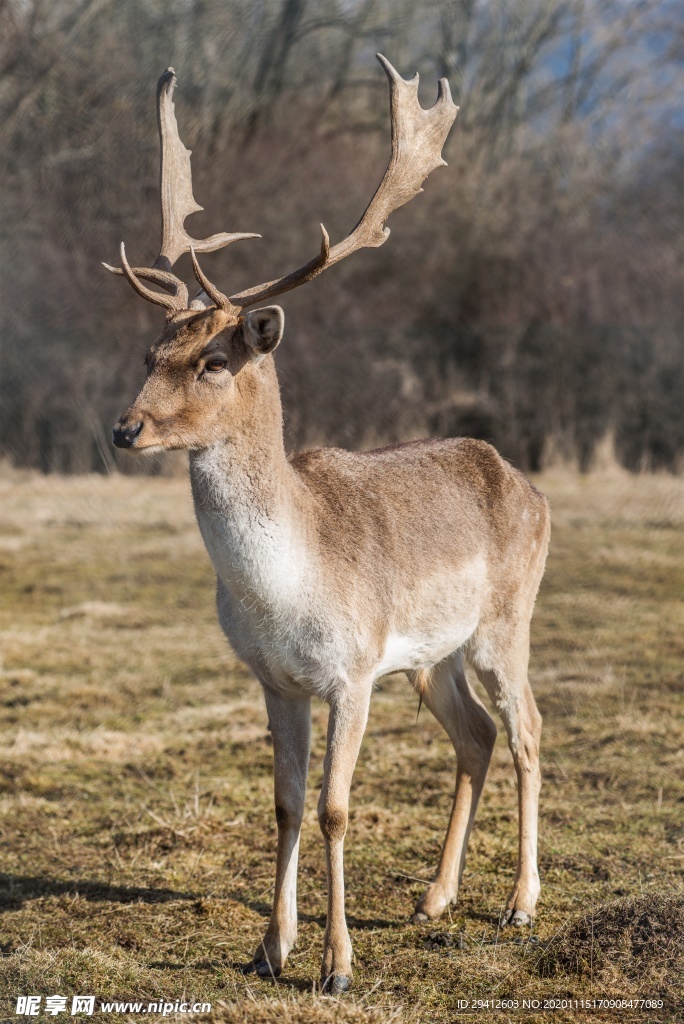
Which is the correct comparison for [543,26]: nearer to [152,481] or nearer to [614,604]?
[152,481]

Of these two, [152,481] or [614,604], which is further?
[152,481]

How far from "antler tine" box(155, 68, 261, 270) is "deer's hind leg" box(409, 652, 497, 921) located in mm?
2070

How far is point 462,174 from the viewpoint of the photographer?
18.7 meters

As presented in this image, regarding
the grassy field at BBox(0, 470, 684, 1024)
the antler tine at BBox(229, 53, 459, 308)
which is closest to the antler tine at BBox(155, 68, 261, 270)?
the antler tine at BBox(229, 53, 459, 308)

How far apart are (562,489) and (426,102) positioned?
6.79m

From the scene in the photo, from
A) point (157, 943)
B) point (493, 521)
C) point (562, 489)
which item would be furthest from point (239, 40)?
point (157, 943)

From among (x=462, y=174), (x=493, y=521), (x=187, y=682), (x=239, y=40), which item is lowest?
(x=187, y=682)

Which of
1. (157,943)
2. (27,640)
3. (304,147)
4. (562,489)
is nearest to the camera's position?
(157,943)

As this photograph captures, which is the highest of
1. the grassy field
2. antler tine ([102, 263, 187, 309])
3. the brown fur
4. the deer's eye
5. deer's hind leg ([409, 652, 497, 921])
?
antler tine ([102, 263, 187, 309])

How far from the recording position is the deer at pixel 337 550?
4195 mm

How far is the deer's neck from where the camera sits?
4191 mm

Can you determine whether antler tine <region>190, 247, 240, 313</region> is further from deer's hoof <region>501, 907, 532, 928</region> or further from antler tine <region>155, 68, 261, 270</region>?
deer's hoof <region>501, 907, 532, 928</region>

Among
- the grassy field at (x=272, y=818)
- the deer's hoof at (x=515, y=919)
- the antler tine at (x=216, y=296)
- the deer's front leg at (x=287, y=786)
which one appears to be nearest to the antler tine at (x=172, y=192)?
the antler tine at (x=216, y=296)

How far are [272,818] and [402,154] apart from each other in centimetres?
329
